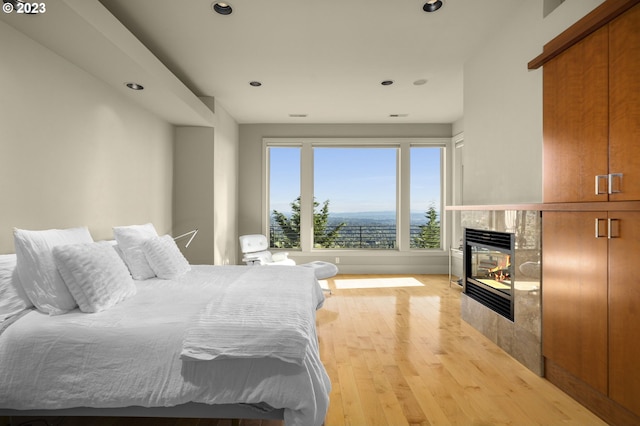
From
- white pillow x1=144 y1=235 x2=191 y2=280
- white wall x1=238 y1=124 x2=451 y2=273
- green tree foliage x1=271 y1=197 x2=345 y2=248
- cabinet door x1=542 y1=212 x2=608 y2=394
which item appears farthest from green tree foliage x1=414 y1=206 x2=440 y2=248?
white pillow x1=144 y1=235 x2=191 y2=280

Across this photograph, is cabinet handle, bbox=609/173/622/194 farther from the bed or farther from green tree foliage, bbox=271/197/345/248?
green tree foliage, bbox=271/197/345/248

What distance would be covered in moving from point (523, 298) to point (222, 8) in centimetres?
323

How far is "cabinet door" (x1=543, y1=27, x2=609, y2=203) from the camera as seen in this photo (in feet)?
6.40

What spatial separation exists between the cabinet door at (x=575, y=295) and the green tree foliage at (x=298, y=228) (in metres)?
4.38

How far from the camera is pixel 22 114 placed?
7.85 ft

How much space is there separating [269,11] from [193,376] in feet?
8.74

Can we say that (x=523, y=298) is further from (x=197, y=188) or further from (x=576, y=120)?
(x=197, y=188)

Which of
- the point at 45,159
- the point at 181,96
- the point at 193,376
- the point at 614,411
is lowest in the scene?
the point at 614,411

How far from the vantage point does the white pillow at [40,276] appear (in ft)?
6.40

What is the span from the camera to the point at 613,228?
1.86 m

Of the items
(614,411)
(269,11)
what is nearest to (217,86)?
(269,11)

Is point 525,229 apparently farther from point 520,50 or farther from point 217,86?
point 217,86

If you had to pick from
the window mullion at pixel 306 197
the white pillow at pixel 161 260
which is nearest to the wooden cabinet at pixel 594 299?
the white pillow at pixel 161 260

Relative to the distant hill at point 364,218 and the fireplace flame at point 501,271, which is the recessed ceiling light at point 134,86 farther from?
the distant hill at point 364,218
